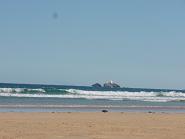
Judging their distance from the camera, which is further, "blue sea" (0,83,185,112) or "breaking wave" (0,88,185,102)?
"breaking wave" (0,88,185,102)

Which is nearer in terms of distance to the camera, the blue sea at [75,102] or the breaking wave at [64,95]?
the blue sea at [75,102]

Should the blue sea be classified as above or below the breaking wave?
below

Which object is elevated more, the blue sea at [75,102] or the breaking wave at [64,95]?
the breaking wave at [64,95]

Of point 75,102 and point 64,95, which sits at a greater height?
point 64,95

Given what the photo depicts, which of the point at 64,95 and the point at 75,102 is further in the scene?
the point at 64,95
